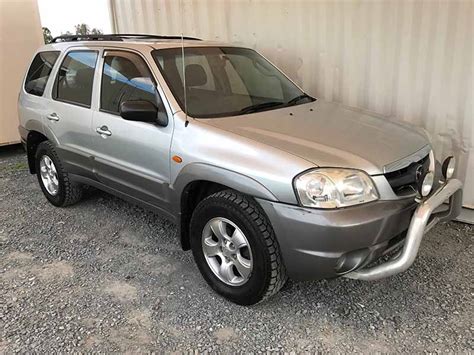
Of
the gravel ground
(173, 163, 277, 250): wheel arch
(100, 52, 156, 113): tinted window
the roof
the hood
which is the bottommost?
the gravel ground

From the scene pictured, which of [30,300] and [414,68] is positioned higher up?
[414,68]

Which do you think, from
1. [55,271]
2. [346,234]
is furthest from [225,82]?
[55,271]

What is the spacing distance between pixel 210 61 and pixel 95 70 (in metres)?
1.05

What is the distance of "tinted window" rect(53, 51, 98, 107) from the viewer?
4000 millimetres

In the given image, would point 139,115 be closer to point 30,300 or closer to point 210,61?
point 210,61

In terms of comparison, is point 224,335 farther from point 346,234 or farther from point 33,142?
point 33,142

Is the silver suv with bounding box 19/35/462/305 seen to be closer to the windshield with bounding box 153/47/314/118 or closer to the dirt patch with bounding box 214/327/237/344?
the windshield with bounding box 153/47/314/118

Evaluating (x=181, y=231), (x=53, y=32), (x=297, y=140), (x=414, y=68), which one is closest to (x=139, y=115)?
(x=181, y=231)

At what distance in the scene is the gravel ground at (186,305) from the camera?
2709 millimetres

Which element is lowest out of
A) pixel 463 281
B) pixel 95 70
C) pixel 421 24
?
pixel 463 281

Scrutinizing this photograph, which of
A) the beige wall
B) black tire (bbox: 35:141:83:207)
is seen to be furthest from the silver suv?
the beige wall

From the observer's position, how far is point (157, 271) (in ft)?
11.6

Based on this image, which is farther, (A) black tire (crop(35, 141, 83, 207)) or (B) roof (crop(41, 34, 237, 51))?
(A) black tire (crop(35, 141, 83, 207))

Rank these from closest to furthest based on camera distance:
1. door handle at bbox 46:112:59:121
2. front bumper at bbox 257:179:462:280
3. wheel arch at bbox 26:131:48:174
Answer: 1. front bumper at bbox 257:179:462:280
2. door handle at bbox 46:112:59:121
3. wheel arch at bbox 26:131:48:174
